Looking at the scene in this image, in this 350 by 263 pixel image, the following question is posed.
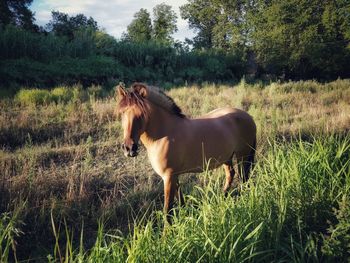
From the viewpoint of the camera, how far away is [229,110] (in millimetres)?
4398

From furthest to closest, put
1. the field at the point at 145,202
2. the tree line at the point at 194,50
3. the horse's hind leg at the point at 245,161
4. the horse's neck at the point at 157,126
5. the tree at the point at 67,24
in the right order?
1. the tree at the point at 67,24
2. the tree line at the point at 194,50
3. the horse's hind leg at the point at 245,161
4. the horse's neck at the point at 157,126
5. the field at the point at 145,202

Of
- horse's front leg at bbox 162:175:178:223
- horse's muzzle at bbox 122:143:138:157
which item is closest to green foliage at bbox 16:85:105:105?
horse's front leg at bbox 162:175:178:223

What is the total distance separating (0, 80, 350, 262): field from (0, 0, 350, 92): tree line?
22.3 ft

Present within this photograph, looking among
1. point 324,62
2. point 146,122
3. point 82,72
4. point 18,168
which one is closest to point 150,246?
point 146,122

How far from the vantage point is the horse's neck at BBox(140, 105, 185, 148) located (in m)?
3.37

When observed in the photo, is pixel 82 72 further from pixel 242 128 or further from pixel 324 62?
pixel 324 62

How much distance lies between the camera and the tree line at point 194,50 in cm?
1441

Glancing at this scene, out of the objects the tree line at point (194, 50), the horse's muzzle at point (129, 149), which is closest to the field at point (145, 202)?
the horse's muzzle at point (129, 149)

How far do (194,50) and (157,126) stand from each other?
21457 mm

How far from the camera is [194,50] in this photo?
78.6ft

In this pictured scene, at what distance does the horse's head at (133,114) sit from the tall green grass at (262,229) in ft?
2.23

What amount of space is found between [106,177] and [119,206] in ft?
2.94

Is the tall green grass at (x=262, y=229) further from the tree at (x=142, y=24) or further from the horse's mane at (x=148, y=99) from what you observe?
the tree at (x=142, y=24)

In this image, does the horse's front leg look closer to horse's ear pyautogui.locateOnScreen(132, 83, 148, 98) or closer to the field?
the field
